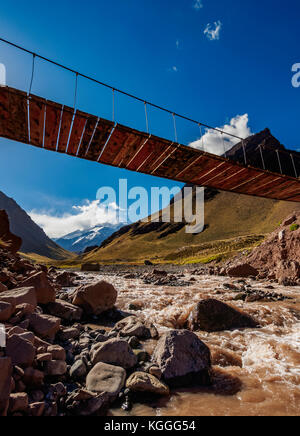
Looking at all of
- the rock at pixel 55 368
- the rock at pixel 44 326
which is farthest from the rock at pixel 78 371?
the rock at pixel 44 326

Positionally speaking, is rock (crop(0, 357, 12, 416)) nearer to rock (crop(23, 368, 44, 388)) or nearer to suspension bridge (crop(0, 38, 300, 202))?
→ rock (crop(23, 368, 44, 388))

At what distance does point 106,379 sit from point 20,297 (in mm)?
3322

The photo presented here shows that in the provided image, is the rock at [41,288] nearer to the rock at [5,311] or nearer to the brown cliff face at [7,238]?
the rock at [5,311]

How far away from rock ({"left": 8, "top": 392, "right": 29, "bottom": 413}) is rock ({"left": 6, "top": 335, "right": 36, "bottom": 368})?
2.08 ft

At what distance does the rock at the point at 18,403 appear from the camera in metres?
2.69

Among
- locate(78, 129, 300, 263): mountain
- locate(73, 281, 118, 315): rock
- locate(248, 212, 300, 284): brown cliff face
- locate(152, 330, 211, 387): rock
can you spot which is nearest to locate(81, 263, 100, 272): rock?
locate(248, 212, 300, 284): brown cliff face

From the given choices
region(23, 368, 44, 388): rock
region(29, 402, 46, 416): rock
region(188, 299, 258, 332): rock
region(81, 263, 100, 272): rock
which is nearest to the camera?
region(29, 402, 46, 416): rock

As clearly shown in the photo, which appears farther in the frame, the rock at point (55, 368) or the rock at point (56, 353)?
the rock at point (56, 353)

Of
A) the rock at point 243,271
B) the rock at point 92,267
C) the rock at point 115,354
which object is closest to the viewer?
the rock at point 115,354

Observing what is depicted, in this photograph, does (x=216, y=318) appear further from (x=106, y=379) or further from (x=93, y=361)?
(x=106, y=379)

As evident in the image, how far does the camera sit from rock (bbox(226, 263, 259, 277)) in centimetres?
2043

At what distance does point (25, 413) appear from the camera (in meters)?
2.74

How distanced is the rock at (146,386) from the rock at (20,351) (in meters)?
1.64

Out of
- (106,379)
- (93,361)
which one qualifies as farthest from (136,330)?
(106,379)
